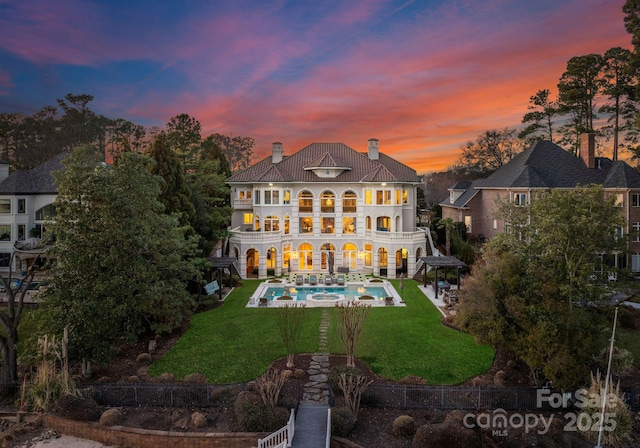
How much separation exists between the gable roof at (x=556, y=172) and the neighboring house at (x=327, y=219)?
882 centimetres

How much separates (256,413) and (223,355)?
6.05 meters

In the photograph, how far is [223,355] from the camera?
1728 centimetres

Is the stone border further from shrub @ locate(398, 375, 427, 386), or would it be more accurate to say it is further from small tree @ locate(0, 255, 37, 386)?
shrub @ locate(398, 375, 427, 386)

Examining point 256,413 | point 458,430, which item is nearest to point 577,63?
point 458,430

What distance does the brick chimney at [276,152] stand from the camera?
128ft

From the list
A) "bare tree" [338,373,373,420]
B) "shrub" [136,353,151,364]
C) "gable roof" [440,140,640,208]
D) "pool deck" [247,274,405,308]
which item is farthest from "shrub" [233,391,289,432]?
"gable roof" [440,140,640,208]

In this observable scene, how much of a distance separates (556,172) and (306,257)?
23.6 meters

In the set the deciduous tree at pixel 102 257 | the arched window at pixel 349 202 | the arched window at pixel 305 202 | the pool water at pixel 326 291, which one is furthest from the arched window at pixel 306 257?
the deciduous tree at pixel 102 257

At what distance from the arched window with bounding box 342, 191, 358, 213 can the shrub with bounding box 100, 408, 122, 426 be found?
2712 cm

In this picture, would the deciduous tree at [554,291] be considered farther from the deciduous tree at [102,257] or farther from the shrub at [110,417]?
the deciduous tree at [102,257]

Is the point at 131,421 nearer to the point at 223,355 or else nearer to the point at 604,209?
the point at 223,355

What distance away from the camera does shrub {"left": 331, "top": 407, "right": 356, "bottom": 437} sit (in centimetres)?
1143

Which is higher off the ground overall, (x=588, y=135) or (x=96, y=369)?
(x=588, y=135)

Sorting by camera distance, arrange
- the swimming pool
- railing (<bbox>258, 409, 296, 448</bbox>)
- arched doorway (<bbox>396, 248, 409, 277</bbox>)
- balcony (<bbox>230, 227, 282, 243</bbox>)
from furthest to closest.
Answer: arched doorway (<bbox>396, 248, 409, 277</bbox>)
balcony (<bbox>230, 227, 282, 243</bbox>)
the swimming pool
railing (<bbox>258, 409, 296, 448</bbox>)
